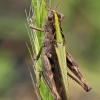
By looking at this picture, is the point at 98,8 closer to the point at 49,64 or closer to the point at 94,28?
the point at 94,28

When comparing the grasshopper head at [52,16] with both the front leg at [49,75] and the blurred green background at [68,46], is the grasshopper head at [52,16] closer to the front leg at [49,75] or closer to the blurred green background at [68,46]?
the front leg at [49,75]

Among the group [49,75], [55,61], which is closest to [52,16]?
[55,61]

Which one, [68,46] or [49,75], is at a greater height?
[49,75]

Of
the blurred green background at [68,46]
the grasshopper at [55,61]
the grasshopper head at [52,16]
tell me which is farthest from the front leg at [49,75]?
the blurred green background at [68,46]

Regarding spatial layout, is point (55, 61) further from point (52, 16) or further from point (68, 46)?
point (68, 46)

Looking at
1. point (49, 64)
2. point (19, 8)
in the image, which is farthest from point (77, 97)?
point (49, 64)
